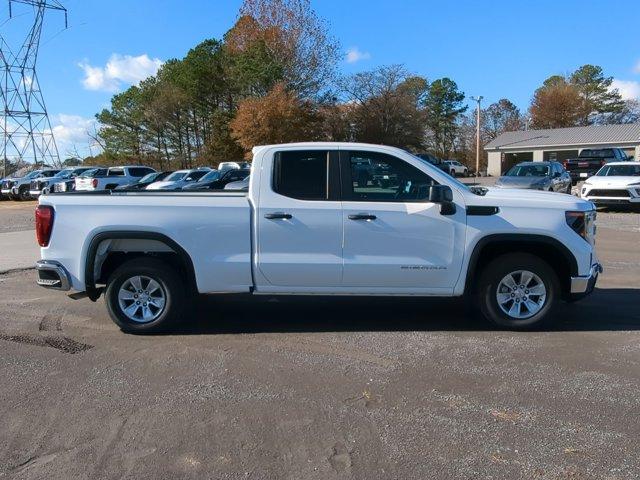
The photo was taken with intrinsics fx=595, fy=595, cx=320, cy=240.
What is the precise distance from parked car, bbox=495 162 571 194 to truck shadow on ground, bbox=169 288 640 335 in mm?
11727

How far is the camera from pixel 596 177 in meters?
20.0

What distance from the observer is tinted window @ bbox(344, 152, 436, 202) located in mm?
5992

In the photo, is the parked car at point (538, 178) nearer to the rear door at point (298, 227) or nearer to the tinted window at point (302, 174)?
the tinted window at point (302, 174)

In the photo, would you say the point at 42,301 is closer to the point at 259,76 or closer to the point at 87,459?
the point at 87,459

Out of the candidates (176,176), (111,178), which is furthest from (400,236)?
(111,178)

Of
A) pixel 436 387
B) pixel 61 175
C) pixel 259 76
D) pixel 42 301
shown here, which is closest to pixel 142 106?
pixel 259 76

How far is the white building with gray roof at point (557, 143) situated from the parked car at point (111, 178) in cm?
3868

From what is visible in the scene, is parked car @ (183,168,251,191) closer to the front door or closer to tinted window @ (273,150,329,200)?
tinted window @ (273,150,329,200)

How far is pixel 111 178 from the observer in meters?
30.1

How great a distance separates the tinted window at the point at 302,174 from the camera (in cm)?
601

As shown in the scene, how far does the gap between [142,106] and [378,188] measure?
67.1 metres

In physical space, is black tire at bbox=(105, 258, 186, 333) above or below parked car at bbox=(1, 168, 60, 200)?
below

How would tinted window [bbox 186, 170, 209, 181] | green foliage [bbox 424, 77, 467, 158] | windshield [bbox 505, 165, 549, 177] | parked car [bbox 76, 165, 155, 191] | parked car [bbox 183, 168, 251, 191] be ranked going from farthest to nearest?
green foliage [bbox 424, 77, 467, 158]
parked car [bbox 76, 165, 155, 191]
tinted window [bbox 186, 170, 209, 181]
windshield [bbox 505, 165, 549, 177]
parked car [bbox 183, 168, 251, 191]

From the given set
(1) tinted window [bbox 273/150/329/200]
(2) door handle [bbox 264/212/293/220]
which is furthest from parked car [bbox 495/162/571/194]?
(2) door handle [bbox 264/212/293/220]
